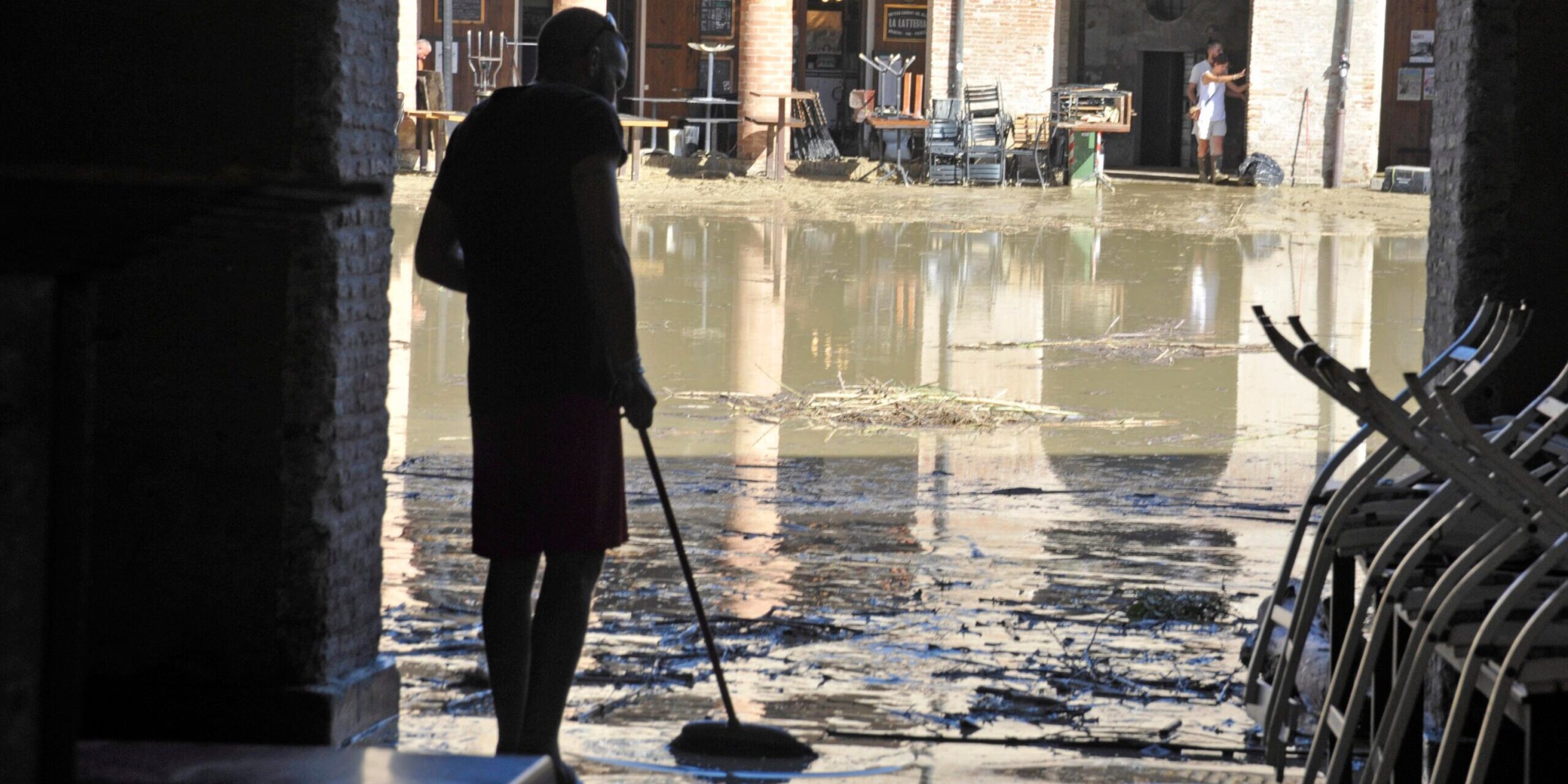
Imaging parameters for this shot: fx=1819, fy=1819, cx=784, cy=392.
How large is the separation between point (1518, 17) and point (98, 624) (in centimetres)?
327

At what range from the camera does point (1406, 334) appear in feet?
35.1

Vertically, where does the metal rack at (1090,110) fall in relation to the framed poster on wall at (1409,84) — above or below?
below

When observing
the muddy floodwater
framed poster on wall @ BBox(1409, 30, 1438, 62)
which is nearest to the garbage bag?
framed poster on wall @ BBox(1409, 30, 1438, 62)

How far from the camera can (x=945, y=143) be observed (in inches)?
981

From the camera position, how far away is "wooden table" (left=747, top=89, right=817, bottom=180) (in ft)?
78.0

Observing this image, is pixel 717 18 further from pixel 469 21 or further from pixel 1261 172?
pixel 1261 172

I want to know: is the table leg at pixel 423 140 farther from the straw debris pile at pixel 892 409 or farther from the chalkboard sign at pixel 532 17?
the straw debris pile at pixel 892 409

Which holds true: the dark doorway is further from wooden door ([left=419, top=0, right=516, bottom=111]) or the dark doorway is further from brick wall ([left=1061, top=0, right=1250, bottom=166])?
wooden door ([left=419, top=0, right=516, bottom=111])

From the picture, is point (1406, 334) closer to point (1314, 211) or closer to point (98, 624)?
point (98, 624)

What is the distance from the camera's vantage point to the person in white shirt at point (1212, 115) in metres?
25.1

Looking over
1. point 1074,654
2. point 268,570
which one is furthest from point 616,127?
point 1074,654

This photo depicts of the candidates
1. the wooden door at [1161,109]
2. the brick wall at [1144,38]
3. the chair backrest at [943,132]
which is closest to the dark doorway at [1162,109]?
the wooden door at [1161,109]

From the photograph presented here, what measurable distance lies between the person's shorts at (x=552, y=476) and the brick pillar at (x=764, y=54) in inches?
821

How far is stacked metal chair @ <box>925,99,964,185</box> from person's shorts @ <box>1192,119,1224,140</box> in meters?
3.43
